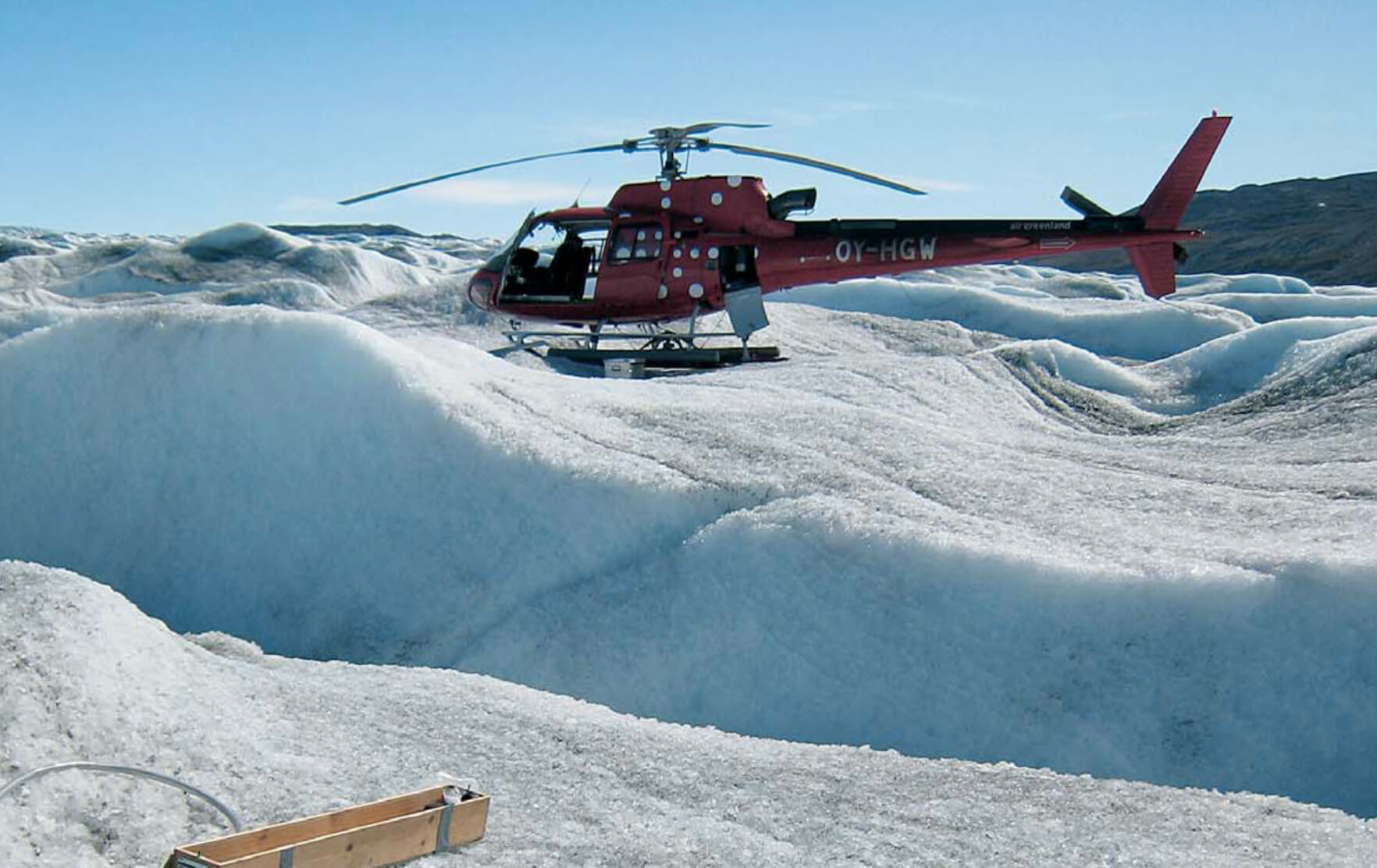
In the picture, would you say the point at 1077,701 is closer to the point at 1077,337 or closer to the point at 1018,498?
the point at 1018,498

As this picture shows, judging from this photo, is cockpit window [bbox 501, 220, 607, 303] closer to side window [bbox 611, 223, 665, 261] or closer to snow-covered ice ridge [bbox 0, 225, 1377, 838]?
side window [bbox 611, 223, 665, 261]

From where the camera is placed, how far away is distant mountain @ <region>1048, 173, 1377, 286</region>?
36.2 m

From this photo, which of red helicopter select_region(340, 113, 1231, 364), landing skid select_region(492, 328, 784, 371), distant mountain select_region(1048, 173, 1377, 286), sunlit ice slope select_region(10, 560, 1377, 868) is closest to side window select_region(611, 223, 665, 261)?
red helicopter select_region(340, 113, 1231, 364)

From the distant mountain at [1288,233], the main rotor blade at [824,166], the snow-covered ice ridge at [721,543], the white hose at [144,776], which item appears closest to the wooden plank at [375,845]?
the white hose at [144,776]

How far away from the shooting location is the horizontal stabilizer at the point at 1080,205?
8.74 meters

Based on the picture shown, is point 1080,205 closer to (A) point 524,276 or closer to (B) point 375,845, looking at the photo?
(A) point 524,276

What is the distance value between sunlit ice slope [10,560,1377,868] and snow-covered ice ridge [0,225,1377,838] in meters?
0.66

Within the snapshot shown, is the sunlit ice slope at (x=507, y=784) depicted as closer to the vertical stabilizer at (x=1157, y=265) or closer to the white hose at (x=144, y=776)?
the white hose at (x=144, y=776)

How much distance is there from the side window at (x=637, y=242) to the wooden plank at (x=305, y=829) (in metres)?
8.12

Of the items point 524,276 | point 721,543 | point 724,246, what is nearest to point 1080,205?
point 724,246

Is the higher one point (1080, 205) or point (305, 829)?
point (1080, 205)

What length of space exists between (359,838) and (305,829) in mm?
100

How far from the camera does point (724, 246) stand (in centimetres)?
984

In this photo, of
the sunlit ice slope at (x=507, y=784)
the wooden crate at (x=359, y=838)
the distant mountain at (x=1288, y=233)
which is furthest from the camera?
the distant mountain at (x=1288, y=233)
